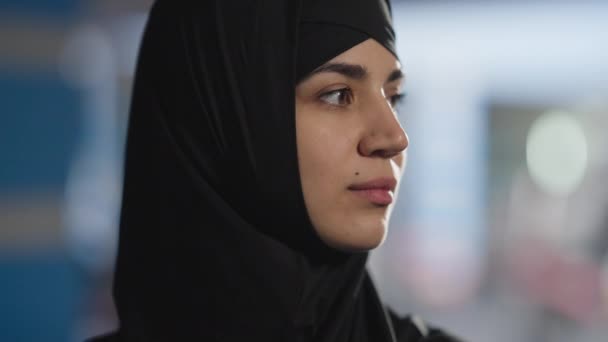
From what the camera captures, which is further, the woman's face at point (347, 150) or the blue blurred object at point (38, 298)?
the blue blurred object at point (38, 298)

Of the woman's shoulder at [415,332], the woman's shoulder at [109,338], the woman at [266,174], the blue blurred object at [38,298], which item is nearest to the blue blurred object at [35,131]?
the blue blurred object at [38,298]

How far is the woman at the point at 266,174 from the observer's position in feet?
3.01

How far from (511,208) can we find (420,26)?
5.75 ft

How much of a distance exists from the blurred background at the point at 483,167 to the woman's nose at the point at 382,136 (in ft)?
6.32

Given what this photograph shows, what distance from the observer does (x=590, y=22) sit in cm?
405

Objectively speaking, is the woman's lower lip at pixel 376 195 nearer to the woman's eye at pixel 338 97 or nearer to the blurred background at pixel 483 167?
the woman's eye at pixel 338 97

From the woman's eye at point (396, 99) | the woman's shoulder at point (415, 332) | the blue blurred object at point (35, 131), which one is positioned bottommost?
the woman's shoulder at point (415, 332)

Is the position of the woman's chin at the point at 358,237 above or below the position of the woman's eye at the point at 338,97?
below

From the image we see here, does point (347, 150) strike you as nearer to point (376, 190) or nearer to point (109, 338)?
point (376, 190)

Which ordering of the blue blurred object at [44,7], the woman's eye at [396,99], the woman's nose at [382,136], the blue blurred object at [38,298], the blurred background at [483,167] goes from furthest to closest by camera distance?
1. the blurred background at [483,167]
2. the blue blurred object at [44,7]
3. the blue blurred object at [38,298]
4. the woman's eye at [396,99]
5. the woman's nose at [382,136]

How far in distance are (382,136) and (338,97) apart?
0.08 m

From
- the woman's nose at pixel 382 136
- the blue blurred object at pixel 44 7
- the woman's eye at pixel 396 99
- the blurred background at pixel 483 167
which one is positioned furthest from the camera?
the blurred background at pixel 483 167

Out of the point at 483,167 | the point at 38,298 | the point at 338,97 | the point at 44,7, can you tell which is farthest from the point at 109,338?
the point at 483,167

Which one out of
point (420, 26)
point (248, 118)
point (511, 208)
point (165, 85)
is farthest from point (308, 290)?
point (511, 208)
